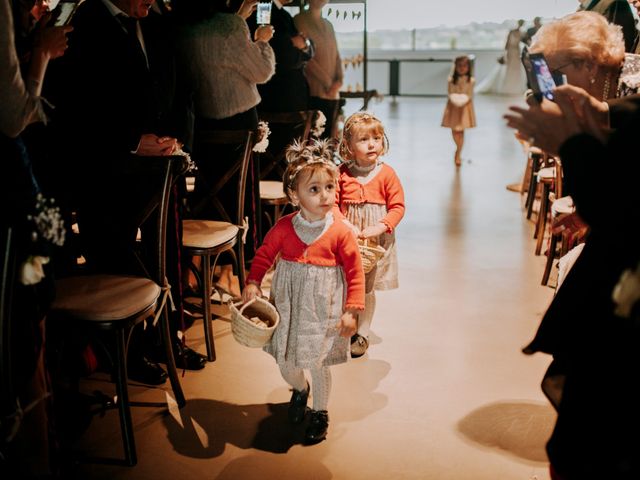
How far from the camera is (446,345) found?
10.9ft

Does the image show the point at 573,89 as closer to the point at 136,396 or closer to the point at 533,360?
the point at 533,360

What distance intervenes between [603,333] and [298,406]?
1.57 meters

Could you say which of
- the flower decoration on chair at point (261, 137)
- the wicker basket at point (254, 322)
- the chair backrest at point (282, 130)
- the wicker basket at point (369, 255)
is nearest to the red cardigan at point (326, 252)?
the wicker basket at point (254, 322)

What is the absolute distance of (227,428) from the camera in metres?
2.61

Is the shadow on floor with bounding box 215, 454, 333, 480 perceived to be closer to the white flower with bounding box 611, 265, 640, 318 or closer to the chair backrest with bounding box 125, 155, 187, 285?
the chair backrest with bounding box 125, 155, 187, 285

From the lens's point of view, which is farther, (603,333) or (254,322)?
(254,322)

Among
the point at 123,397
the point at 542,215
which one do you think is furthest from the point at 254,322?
the point at 542,215

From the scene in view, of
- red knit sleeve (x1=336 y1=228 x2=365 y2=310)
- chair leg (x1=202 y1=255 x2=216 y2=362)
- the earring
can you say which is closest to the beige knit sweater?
chair leg (x1=202 y1=255 x2=216 y2=362)

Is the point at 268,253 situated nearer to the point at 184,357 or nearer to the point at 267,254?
the point at 267,254

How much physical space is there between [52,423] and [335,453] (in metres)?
0.97

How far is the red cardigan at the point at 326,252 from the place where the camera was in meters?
2.43

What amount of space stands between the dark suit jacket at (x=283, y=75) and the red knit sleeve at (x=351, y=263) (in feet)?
7.59

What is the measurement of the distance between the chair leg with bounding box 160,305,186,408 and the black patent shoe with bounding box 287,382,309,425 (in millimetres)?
439

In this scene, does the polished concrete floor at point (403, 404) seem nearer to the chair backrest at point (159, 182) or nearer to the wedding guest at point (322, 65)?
the chair backrest at point (159, 182)
